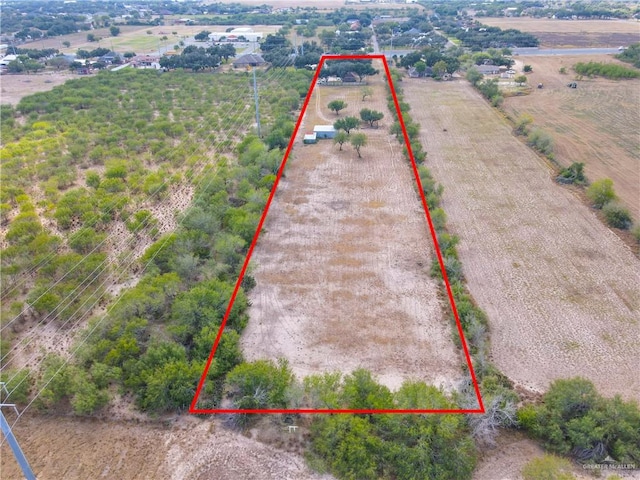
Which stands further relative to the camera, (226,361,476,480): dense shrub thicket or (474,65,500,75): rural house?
(474,65,500,75): rural house

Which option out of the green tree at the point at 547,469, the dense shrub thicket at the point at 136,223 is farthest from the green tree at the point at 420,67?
the green tree at the point at 547,469

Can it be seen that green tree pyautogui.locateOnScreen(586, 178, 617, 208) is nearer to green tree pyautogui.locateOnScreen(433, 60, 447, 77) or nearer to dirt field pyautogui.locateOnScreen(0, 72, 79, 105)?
green tree pyautogui.locateOnScreen(433, 60, 447, 77)

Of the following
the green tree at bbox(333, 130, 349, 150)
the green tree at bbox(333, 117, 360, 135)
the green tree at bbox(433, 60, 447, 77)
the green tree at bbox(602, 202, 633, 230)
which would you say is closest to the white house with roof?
the green tree at bbox(433, 60, 447, 77)

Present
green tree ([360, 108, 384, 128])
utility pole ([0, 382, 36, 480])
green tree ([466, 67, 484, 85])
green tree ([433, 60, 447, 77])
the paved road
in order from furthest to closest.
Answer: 1. the paved road
2. green tree ([433, 60, 447, 77])
3. green tree ([466, 67, 484, 85])
4. green tree ([360, 108, 384, 128])
5. utility pole ([0, 382, 36, 480])

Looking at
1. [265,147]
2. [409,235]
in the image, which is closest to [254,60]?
[265,147]

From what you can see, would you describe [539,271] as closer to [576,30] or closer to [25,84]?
[25,84]

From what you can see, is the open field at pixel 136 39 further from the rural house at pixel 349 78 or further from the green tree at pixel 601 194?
the green tree at pixel 601 194

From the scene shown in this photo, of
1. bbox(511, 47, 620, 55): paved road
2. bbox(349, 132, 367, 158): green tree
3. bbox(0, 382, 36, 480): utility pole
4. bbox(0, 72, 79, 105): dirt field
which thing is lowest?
bbox(511, 47, 620, 55): paved road
